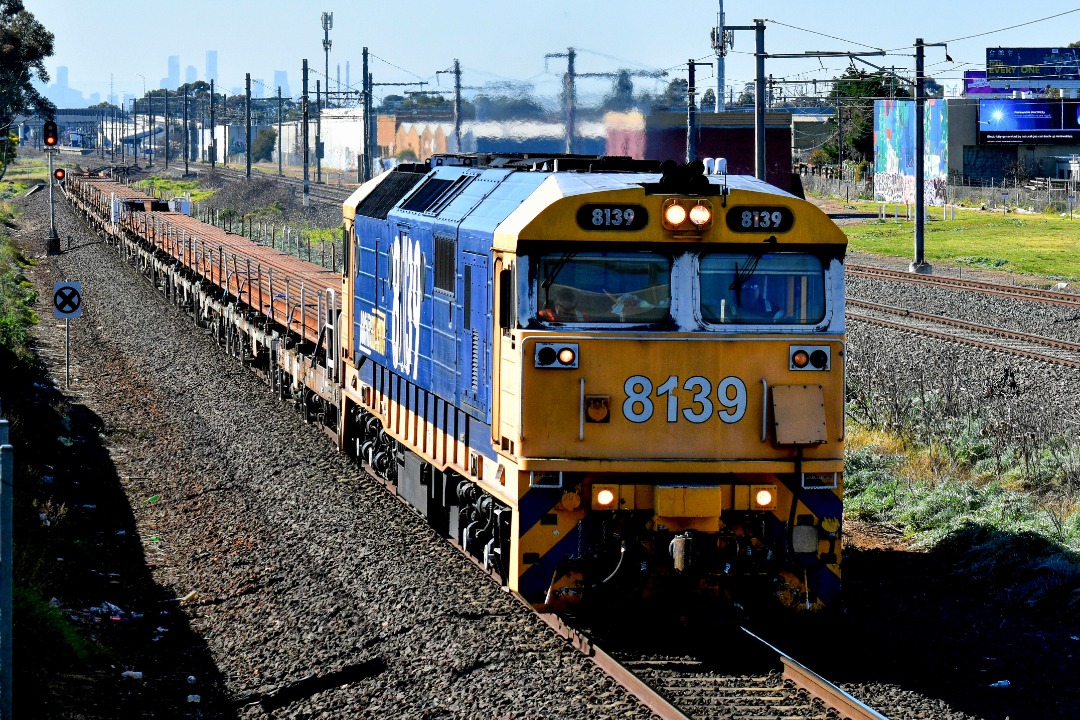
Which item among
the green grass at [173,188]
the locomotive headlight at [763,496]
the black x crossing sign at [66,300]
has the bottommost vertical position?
the locomotive headlight at [763,496]

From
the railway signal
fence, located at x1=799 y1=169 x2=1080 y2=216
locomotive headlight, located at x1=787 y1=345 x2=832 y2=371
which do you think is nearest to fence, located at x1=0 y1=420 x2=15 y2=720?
locomotive headlight, located at x1=787 y1=345 x2=832 y2=371

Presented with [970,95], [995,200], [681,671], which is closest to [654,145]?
[681,671]

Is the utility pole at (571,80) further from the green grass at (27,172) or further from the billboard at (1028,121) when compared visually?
the green grass at (27,172)

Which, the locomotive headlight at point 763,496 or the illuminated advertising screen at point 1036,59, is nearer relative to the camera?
the locomotive headlight at point 763,496

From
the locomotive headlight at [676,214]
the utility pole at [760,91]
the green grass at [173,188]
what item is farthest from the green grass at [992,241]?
the green grass at [173,188]

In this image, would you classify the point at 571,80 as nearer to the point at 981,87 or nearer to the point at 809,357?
the point at 809,357

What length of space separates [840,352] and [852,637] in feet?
6.81

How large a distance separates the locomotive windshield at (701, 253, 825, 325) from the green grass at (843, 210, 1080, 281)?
28530mm

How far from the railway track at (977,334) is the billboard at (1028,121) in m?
43.0

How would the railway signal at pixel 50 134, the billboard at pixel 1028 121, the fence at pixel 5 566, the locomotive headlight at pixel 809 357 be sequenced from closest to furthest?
the fence at pixel 5 566
the locomotive headlight at pixel 809 357
the railway signal at pixel 50 134
the billboard at pixel 1028 121

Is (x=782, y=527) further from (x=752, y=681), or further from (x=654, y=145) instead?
→ (x=654, y=145)

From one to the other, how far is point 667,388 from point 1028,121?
65155 mm

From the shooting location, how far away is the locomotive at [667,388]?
9750 millimetres

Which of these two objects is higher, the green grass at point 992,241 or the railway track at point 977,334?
the green grass at point 992,241
